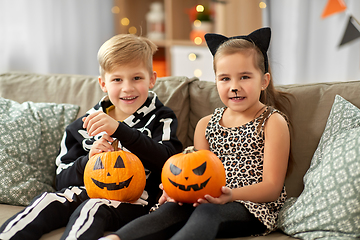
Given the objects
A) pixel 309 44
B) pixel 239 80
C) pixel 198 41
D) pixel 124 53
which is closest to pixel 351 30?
pixel 309 44

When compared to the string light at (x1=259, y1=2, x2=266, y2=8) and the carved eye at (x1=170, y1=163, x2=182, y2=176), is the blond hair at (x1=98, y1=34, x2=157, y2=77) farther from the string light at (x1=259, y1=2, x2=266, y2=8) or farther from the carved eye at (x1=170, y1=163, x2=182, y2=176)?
the string light at (x1=259, y1=2, x2=266, y2=8)

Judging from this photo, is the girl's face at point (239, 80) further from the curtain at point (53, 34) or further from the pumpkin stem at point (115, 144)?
the curtain at point (53, 34)

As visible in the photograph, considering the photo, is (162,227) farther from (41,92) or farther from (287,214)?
(41,92)

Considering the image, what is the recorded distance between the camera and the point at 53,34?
3260 mm

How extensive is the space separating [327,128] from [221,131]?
0.41 meters

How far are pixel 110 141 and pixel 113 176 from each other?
16 cm

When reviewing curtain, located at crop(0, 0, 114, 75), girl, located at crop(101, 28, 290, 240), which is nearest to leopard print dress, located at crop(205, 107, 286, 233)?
girl, located at crop(101, 28, 290, 240)

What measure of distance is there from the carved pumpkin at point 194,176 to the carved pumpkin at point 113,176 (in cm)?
17

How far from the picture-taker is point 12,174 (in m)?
1.56

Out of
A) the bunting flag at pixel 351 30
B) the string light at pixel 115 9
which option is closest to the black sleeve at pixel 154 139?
the bunting flag at pixel 351 30

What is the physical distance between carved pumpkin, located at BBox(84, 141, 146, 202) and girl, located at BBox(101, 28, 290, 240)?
0.13 meters

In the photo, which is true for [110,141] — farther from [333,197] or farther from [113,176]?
[333,197]

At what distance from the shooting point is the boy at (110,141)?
1248mm

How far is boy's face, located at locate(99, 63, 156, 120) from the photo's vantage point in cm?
153
